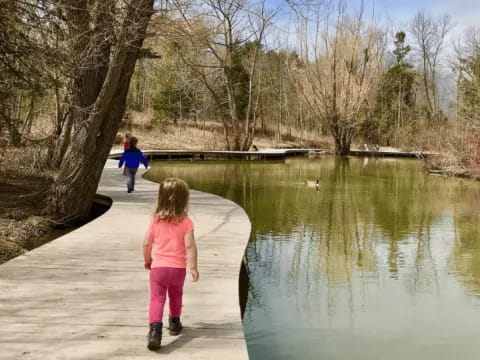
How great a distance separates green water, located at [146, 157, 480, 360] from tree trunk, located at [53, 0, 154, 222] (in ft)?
9.42

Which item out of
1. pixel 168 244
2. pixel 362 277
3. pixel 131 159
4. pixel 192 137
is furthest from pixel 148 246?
pixel 192 137

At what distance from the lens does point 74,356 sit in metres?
3.18

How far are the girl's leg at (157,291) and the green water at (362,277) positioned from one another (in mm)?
1367

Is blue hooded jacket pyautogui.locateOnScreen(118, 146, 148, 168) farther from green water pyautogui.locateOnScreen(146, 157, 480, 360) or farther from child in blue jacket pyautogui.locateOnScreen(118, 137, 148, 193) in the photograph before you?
green water pyautogui.locateOnScreen(146, 157, 480, 360)

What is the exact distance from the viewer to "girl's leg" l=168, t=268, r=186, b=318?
336 centimetres

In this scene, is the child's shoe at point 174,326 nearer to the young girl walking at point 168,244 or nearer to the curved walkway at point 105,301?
the curved walkway at point 105,301

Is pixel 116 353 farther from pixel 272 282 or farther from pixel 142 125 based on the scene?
pixel 142 125

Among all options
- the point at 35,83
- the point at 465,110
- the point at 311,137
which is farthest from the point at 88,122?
the point at 311,137

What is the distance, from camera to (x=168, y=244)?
3350mm

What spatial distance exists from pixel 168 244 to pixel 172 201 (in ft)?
0.89

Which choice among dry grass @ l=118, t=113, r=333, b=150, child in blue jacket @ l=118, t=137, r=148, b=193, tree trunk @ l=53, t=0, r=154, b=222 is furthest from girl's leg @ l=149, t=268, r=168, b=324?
dry grass @ l=118, t=113, r=333, b=150

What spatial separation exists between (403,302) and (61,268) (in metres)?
3.51

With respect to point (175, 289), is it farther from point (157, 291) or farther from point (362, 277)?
point (362, 277)

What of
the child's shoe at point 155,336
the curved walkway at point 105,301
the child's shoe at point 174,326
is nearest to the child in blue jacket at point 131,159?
the curved walkway at point 105,301
